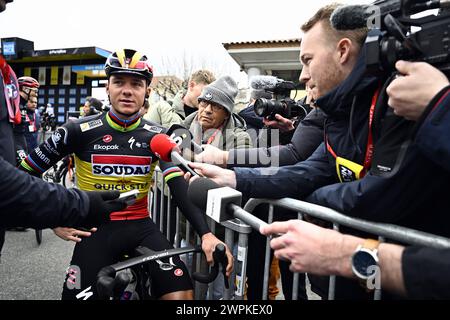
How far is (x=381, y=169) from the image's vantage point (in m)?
1.14

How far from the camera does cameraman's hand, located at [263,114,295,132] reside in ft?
8.87

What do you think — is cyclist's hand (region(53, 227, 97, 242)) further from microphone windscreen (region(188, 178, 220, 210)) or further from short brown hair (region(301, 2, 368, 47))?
short brown hair (region(301, 2, 368, 47))

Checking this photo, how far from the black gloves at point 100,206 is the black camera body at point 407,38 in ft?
4.00

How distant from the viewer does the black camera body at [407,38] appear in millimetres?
970

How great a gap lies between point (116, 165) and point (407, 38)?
188 centimetres

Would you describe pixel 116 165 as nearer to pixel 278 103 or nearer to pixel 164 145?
pixel 164 145

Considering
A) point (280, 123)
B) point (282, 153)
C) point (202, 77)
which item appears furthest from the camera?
point (202, 77)

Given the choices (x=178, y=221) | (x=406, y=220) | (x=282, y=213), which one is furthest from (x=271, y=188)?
(x=178, y=221)

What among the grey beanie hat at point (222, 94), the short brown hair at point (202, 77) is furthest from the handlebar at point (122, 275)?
the short brown hair at point (202, 77)

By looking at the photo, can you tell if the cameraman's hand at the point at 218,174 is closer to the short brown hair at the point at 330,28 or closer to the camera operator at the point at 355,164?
the camera operator at the point at 355,164

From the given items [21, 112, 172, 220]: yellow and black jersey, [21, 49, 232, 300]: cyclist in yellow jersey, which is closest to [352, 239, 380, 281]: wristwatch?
[21, 49, 232, 300]: cyclist in yellow jersey

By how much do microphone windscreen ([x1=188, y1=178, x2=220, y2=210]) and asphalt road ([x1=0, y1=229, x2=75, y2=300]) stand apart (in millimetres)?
2726

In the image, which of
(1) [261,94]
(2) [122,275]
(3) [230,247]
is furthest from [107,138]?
(1) [261,94]
